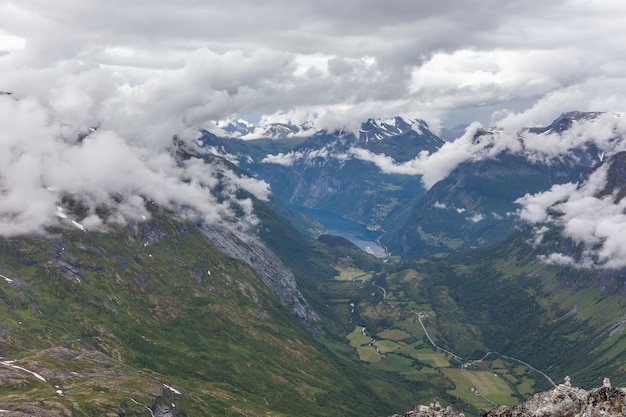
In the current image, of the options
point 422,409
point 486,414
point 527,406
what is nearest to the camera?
point 527,406

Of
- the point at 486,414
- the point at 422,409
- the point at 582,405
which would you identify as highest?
the point at 582,405

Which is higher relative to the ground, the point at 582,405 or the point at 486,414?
the point at 582,405

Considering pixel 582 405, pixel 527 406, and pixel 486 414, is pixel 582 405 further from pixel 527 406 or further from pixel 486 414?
pixel 486 414

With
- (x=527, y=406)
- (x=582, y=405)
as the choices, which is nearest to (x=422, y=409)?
(x=527, y=406)

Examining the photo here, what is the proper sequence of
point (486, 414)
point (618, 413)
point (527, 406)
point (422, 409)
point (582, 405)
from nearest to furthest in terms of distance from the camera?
point (618, 413), point (582, 405), point (527, 406), point (486, 414), point (422, 409)

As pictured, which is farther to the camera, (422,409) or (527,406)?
(422,409)

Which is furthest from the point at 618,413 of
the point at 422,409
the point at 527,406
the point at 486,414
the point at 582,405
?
the point at 422,409

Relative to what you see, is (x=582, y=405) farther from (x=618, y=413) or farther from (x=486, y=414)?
(x=486, y=414)
